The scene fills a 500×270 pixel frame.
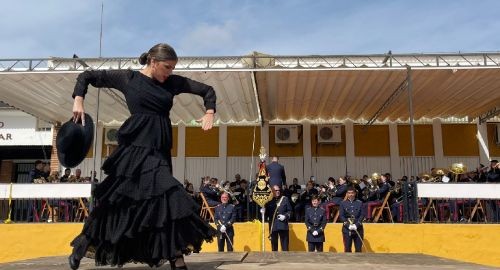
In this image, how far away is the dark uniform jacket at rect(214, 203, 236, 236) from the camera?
9422 millimetres

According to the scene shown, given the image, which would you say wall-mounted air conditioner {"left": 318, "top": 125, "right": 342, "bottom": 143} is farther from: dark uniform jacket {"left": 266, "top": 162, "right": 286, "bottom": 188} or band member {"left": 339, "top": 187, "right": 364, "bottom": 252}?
band member {"left": 339, "top": 187, "right": 364, "bottom": 252}

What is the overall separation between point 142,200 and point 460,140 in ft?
50.2

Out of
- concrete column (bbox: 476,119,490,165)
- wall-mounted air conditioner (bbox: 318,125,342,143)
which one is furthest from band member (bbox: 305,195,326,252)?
concrete column (bbox: 476,119,490,165)

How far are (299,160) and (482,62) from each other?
741 cm

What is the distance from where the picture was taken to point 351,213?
29.6 ft

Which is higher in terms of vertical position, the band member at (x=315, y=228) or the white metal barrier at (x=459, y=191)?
the white metal barrier at (x=459, y=191)

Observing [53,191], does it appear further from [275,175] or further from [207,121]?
[207,121]

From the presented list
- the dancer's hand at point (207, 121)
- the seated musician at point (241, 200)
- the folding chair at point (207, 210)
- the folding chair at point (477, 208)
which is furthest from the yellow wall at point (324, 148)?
the dancer's hand at point (207, 121)

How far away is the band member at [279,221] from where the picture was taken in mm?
9227

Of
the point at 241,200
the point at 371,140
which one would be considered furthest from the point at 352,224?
the point at 371,140

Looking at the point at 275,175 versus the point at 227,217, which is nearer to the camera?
the point at 227,217

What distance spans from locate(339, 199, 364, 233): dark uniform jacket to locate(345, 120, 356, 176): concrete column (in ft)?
23.4

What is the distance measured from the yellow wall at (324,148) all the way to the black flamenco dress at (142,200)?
13.4 meters

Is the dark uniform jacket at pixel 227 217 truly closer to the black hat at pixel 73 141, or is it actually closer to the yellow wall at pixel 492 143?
the black hat at pixel 73 141
